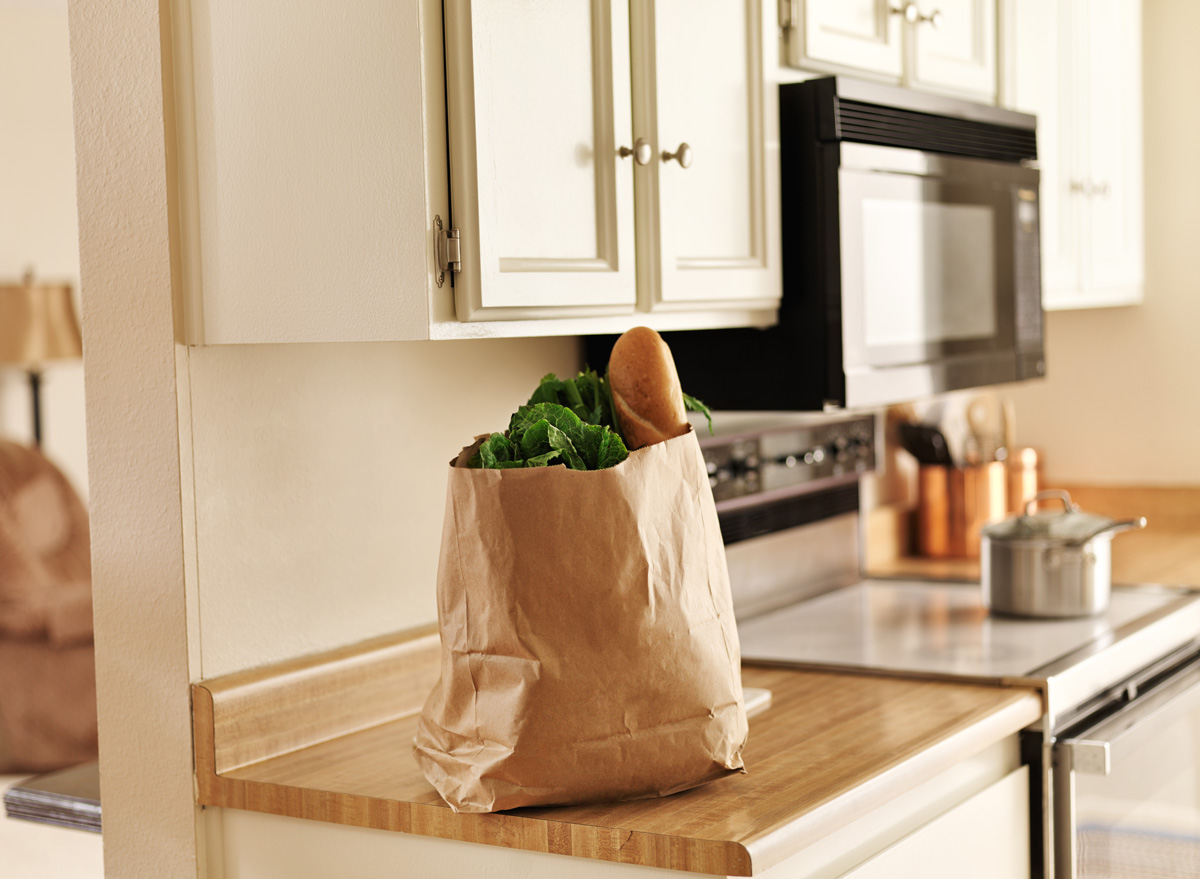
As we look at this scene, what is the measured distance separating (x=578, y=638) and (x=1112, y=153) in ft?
6.89

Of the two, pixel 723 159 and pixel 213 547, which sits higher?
pixel 723 159

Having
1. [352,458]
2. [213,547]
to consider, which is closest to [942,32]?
[352,458]

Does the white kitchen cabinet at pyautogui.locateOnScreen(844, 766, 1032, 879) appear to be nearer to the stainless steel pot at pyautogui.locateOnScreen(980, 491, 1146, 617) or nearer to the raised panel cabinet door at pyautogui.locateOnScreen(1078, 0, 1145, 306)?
the stainless steel pot at pyautogui.locateOnScreen(980, 491, 1146, 617)

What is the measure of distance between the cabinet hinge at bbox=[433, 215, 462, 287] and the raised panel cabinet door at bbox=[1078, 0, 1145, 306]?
1.78 metres

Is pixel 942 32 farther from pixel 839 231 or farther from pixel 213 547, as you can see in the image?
pixel 213 547

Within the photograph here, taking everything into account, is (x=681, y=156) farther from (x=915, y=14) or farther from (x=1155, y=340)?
(x=1155, y=340)

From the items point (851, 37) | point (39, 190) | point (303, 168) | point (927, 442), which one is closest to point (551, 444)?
point (303, 168)

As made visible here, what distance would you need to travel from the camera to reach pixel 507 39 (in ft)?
4.74

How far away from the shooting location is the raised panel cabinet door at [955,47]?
83.0 inches

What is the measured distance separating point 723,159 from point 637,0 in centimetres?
23

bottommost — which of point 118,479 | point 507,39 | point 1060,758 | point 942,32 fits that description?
point 1060,758

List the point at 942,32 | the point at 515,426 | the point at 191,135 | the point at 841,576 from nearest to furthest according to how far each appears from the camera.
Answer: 1. the point at 515,426
2. the point at 191,135
3. the point at 942,32
4. the point at 841,576

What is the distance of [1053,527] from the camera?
227 cm

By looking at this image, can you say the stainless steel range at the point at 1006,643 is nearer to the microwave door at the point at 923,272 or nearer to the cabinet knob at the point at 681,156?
the microwave door at the point at 923,272
